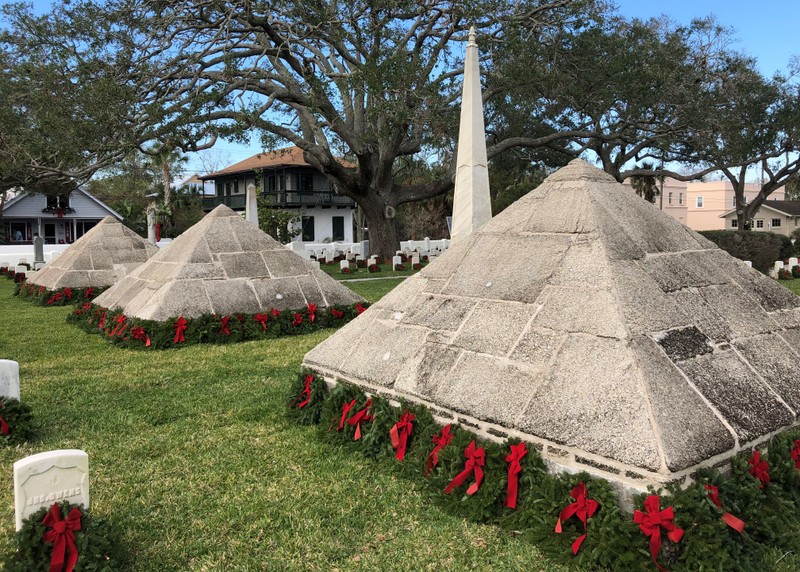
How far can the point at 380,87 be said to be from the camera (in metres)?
16.0

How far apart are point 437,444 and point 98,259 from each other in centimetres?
1246

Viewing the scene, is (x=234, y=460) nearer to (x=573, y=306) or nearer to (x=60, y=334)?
(x=573, y=306)

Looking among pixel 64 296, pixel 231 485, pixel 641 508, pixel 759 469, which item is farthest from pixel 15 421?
pixel 64 296

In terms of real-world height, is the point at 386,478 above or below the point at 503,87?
below

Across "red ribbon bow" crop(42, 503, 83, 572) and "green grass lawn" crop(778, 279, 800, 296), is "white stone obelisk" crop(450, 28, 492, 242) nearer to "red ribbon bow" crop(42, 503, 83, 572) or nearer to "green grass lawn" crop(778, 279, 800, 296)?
"red ribbon bow" crop(42, 503, 83, 572)

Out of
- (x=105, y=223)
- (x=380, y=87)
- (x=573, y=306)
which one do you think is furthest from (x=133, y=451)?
(x=380, y=87)

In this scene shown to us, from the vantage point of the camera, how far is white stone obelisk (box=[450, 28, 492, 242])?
674 cm

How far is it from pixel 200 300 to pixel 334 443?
184 inches

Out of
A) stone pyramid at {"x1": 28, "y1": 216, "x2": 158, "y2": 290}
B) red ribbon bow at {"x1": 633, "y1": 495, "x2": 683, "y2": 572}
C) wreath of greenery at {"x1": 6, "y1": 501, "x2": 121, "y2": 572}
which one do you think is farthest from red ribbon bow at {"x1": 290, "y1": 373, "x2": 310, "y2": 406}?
stone pyramid at {"x1": 28, "y1": 216, "x2": 158, "y2": 290}

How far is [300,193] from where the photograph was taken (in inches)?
1719

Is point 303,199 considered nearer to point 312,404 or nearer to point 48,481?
point 312,404

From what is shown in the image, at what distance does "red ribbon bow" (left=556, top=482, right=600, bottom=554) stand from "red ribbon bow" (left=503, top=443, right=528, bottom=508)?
11.7 inches

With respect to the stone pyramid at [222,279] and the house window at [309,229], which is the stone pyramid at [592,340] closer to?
the stone pyramid at [222,279]

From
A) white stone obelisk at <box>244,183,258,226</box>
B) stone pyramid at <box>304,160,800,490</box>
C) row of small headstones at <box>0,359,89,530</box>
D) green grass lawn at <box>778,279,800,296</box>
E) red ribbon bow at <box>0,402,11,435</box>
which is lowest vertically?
red ribbon bow at <box>0,402,11,435</box>
